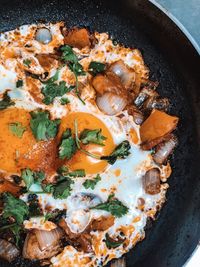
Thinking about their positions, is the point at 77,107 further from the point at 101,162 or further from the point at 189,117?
the point at 189,117

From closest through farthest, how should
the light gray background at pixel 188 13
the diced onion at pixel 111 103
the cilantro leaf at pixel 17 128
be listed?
1. the cilantro leaf at pixel 17 128
2. the diced onion at pixel 111 103
3. the light gray background at pixel 188 13

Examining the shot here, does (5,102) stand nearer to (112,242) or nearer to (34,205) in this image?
(34,205)

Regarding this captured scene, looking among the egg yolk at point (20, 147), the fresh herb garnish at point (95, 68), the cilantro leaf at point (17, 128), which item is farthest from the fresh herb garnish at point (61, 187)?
the fresh herb garnish at point (95, 68)

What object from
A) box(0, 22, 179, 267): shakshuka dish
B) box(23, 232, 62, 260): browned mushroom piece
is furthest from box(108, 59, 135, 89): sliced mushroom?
box(23, 232, 62, 260): browned mushroom piece

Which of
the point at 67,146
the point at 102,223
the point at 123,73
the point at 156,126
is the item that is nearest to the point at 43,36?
the point at 123,73

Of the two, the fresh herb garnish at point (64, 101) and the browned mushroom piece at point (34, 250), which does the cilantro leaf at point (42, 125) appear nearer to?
the fresh herb garnish at point (64, 101)

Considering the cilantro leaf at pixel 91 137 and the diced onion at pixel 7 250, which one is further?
the diced onion at pixel 7 250
